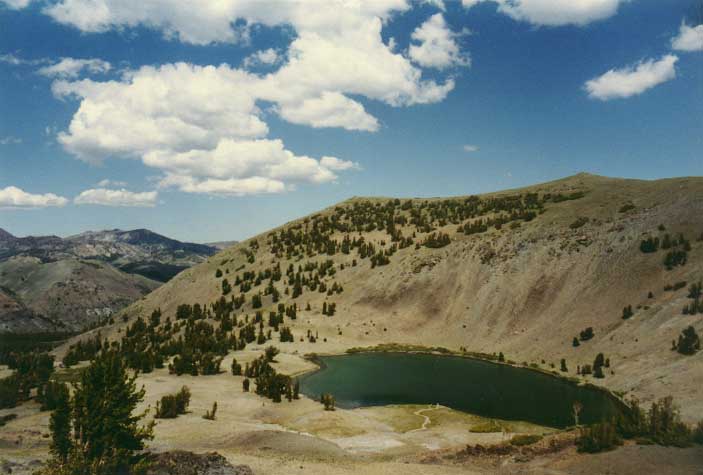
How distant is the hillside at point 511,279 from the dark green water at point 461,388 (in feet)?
12.0

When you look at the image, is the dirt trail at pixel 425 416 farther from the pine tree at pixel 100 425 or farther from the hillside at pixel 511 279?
the pine tree at pixel 100 425

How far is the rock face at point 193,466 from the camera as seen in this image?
1780cm

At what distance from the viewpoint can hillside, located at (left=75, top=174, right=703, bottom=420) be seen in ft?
140

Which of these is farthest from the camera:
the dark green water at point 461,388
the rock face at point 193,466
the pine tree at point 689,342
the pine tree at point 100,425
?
the pine tree at point 689,342

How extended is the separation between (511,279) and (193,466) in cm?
5178

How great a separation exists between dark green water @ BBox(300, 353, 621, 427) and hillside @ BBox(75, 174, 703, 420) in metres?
3.64

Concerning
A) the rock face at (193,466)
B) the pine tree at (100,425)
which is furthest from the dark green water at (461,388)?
the pine tree at (100,425)

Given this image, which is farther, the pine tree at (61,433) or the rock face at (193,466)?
the pine tree at (61,433)

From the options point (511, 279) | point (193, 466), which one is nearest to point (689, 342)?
point (511, 279)

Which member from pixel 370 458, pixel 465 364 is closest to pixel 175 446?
pixel 370 458

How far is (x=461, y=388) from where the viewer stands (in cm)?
3856

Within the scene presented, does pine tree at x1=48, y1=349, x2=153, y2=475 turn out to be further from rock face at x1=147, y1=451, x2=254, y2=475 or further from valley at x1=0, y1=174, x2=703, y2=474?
valley at x1=0, y1=174, x2=703, y2=474

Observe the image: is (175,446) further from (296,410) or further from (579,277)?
(579,277)

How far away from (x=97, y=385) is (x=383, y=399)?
23.0 metres
